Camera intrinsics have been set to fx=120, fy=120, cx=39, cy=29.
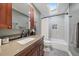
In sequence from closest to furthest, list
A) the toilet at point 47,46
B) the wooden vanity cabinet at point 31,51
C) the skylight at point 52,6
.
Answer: the wooden vanity cabinet at point 31,51 < the skylight at point 52,6 < the toilet at point 47,46

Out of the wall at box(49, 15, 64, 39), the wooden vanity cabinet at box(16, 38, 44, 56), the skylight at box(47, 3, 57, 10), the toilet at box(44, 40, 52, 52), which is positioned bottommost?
the toilet at box(44, 40, 52, 52)

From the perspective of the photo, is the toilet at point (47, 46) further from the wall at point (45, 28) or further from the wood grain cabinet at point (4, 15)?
the wood grain cabinet at point (4, 15)

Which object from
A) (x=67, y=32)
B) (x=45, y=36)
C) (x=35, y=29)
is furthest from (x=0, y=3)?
(x=35, y=29)

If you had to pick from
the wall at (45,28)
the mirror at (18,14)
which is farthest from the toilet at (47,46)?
the mirror at (18,14)

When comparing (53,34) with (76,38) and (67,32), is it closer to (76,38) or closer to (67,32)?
(67,32)

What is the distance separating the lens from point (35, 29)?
4.45m

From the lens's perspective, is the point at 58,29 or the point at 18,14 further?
the point at 58,29

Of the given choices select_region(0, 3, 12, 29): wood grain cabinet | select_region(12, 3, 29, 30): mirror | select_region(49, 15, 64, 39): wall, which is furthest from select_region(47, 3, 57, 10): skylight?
select_region(0, 3, 12, 29): wood grain cabinet

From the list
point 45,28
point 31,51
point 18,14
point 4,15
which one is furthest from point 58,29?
point 4,15

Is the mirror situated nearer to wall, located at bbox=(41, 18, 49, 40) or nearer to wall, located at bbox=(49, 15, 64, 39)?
wall, located at bbox=(41, 18, 49, 40)

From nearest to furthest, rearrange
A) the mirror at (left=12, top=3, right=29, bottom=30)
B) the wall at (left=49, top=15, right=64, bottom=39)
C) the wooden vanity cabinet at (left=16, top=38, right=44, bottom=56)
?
the wooden vanity cabinet at (left=16, top=38, right=44, bottom=56) → the mirror at (left=12, top=3, right=29, bottom=30) → the wall at (left=49, top=15, right=64, bottom=39)

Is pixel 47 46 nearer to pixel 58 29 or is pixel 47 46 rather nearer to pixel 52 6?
pixel 58 29

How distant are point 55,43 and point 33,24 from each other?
123 centimetres

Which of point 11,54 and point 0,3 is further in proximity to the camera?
point 0,3
